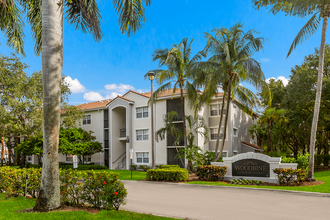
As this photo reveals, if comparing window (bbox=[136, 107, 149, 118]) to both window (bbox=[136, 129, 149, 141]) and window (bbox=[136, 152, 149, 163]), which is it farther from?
window (bbox=[136, 152, 149, 163])

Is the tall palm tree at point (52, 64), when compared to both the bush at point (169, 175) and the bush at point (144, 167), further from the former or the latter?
the bush at point (144, 167)

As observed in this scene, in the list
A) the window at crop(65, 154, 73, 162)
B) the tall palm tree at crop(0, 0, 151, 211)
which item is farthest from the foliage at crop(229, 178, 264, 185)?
the window at crop(65, 154, 73, 162)

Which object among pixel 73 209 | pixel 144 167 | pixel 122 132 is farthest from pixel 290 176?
pixel 122 132

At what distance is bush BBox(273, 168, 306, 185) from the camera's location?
15.4 metres

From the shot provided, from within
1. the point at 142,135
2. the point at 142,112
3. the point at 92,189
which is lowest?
the point at 92,189

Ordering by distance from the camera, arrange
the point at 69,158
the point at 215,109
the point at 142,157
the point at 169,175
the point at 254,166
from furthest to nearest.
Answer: the point at 69,158 → the point at 142,157 → the point at 215,109 → the point at 169,175 → the point at 254,166

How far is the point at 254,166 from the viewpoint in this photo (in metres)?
17.4

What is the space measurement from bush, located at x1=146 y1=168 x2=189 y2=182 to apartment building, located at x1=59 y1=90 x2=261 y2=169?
28.7 ft

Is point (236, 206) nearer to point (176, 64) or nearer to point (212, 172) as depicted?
point (212, 172)

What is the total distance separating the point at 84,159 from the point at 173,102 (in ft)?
51.3

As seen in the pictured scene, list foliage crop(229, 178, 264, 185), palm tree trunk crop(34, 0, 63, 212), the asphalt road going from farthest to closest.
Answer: foliage crop(229, 178, 264, 185), the asphalt road, palm tree trunk crop(34, 0, 63, 212)

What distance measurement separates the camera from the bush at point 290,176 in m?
15.4

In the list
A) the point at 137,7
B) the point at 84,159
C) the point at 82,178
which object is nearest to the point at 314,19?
the point at 137,7

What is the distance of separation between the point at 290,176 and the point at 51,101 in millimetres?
14218
